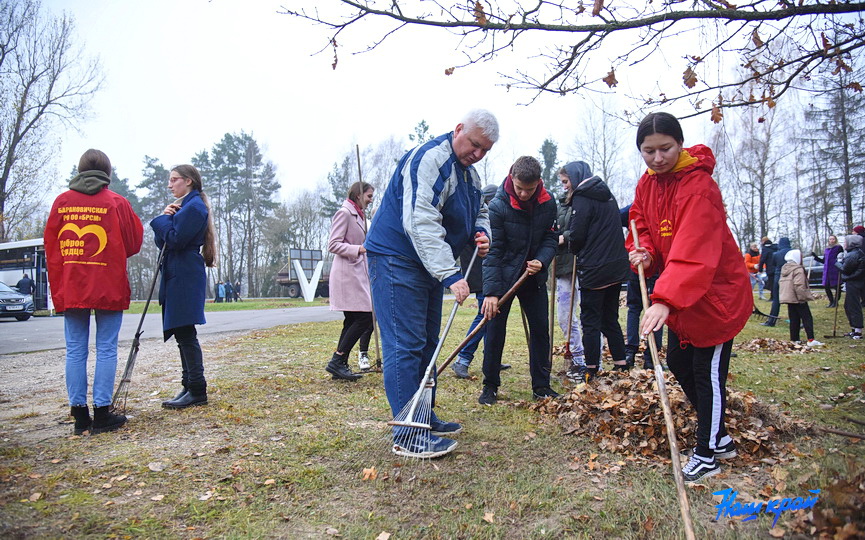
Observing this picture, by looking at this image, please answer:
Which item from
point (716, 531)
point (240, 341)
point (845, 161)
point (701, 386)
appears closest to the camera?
point (716, 531)

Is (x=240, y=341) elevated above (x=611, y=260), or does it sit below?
below

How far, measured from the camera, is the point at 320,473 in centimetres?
307

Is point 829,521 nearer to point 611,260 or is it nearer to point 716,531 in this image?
point 716,531

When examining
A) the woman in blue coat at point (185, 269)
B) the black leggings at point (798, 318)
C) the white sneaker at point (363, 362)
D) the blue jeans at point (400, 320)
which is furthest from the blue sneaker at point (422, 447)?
the black leggings at point (798, 318)

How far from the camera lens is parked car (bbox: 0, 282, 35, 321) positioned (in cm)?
1695

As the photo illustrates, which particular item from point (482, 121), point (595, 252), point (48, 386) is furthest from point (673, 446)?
point (48, 386)

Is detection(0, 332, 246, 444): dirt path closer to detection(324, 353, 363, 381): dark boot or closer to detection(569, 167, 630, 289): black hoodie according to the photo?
detection(324, 353, 363, 381): dark boot

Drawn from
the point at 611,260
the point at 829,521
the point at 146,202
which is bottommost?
the point at 829,521

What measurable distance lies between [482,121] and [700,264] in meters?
1.54

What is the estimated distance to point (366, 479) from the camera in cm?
299

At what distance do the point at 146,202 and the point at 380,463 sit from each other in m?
58.0

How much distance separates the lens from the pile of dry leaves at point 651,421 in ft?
10.7

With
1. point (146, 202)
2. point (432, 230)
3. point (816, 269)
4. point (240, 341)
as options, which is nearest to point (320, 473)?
point (432, 230)

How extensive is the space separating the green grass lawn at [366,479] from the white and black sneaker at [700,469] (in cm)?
5
